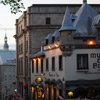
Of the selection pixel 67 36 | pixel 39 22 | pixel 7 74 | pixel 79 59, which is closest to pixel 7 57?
pixel 7 74

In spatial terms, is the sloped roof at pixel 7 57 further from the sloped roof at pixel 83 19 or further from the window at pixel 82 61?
the window at pixel 82 61

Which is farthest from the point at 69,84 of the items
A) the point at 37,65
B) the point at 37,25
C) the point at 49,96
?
the point at 37,25

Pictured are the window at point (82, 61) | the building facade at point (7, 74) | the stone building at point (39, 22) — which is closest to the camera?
the window at point (82, 61)

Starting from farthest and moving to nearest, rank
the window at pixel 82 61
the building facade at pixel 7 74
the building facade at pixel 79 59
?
1. the building facade at pixel 7 74
2. the window at pixel 82 61
3. the building facade at pixel 79 59

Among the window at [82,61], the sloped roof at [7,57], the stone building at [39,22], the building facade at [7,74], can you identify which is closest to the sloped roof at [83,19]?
the window at [82,61]

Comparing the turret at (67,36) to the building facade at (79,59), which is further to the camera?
the turret at (67,36)

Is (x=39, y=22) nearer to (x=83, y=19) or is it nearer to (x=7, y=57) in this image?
(x=83, y=19)

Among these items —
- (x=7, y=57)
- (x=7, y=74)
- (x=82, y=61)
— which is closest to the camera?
(x=82, y=61)

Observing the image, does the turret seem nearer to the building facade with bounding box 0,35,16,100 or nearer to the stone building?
the stone building

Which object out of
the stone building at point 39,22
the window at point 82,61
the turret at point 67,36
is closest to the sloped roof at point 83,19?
the turret at point 67,36

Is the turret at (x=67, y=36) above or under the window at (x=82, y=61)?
above

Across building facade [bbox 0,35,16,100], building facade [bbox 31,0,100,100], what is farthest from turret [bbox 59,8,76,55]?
building facade [bbox 0,35,16,100]

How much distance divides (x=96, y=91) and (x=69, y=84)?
2.75m

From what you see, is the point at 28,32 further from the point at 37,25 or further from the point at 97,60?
the point at 97,60
